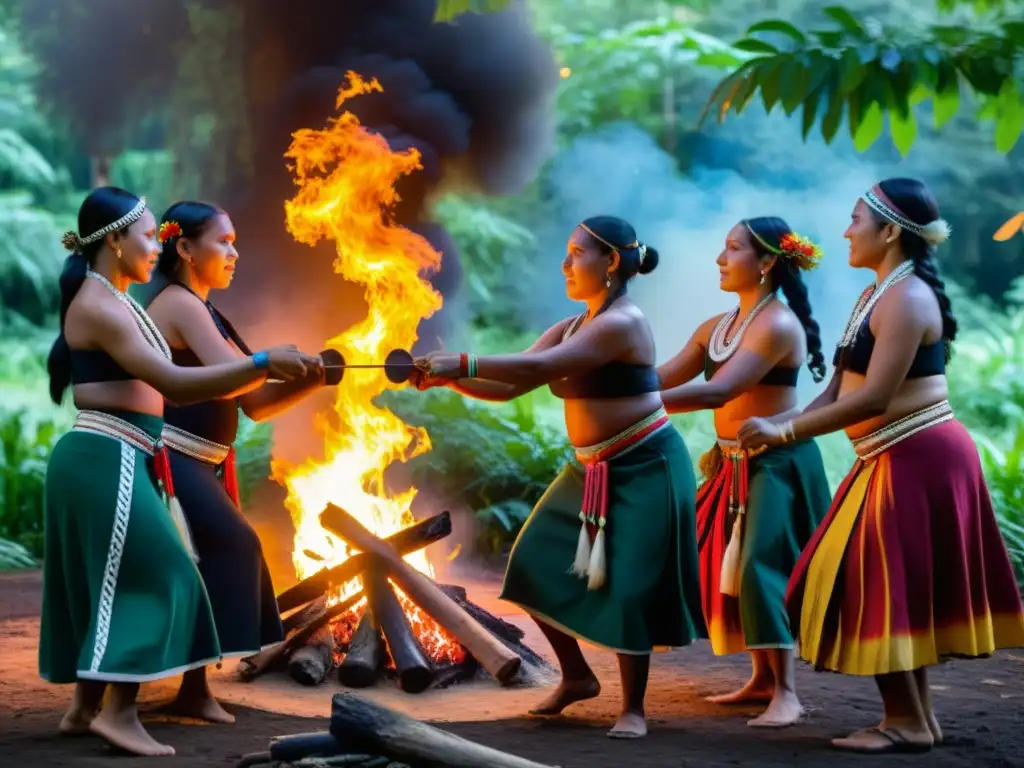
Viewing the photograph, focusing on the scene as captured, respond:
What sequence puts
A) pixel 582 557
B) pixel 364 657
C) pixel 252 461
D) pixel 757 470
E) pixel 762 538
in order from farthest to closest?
pixel 252 461 < pixel 364 657 < pixel 757 470 < pixel 762 538 < pixel 582 557

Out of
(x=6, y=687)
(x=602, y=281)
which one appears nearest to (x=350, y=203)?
(x=602, y=281)

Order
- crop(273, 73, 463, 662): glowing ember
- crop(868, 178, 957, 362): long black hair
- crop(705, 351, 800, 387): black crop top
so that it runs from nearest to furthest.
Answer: crop(868, 178, 957, 362): long black hair
crop(705, 351, 800, 387): black crop top
crop(273, 73, 463, 662): glowing ember

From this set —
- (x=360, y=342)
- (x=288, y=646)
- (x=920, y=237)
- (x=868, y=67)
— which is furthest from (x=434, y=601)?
(x=868, y=67)

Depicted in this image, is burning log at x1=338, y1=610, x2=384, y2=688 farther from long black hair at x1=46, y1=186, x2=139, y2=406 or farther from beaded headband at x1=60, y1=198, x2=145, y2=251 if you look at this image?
beaded headband at x1=60, y1=198, x2=145, y2=251

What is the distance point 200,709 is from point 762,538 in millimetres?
2218

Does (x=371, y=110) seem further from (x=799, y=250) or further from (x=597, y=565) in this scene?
(x=597, y=565)

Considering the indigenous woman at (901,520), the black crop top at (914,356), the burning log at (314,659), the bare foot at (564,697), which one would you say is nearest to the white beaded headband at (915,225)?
the indigenous woman at (901,520)

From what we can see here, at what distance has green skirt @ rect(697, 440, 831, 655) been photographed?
537cm

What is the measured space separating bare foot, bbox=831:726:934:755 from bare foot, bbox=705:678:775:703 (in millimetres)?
897

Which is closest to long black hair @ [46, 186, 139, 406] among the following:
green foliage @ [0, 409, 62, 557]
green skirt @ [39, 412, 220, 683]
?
green skirt @ [39, 412, 220, 683]

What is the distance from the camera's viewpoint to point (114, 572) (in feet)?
15.5

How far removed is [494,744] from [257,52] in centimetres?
631

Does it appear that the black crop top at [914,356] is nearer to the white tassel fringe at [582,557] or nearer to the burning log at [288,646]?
the white tassel fringe at [582,557]

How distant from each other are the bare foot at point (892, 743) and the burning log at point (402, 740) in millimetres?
1263
